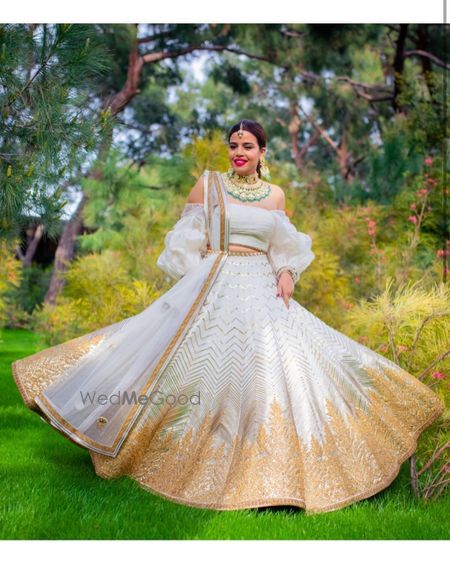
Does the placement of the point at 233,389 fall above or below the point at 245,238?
below

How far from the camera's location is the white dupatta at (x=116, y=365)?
133 inches

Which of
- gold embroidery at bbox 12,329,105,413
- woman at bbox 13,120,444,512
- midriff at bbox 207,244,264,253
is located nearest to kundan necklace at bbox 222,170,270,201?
woman at bbox 13,120,444,512

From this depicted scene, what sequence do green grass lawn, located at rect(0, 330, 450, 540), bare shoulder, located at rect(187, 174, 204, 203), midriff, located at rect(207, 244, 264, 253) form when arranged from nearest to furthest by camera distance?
1. green grass lawn, located at rect(0, 330, 450, 540)
2. midriff, located at rect(207, 244, 264, 253)
3. bare shoulder, located at rect(187, 174, 204, 203)

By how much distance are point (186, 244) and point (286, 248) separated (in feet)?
1.78

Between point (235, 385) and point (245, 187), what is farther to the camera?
point (245, 187)

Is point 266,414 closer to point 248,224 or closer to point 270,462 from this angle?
point 270,462

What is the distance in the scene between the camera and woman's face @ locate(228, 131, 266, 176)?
3.70 m

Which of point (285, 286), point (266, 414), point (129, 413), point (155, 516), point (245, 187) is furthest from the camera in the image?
point (245, 187)

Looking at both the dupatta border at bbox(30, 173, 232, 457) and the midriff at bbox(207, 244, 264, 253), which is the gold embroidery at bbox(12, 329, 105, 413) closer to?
the dupatta border at bbox(30, 173, 232, 457)

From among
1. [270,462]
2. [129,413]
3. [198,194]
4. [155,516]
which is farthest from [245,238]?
[155,516]

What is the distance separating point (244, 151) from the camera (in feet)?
12.2

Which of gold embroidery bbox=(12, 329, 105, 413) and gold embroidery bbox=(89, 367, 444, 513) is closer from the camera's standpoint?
gold embroidery bbox=(89, 367, 444, 513)

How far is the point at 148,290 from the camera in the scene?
22.0 feet

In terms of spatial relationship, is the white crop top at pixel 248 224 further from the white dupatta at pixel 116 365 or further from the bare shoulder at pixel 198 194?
the bare shoulder at pixel 198 194
